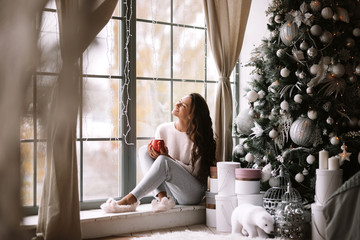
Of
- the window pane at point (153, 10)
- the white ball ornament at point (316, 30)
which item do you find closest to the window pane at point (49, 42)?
the white ball ornament at point (316, 30)

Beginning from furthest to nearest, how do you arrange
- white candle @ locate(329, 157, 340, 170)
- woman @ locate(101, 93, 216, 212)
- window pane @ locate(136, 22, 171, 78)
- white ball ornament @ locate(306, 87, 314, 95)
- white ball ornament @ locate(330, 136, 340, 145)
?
window pane @ locate(136, 22, 171, 78) < woman @ locate(101, 93, 216, 212) < white ball ornament @ locate(306, 87, 314, 95) < white ball ornament @ locate(330, 136, 340, 145) < white candle @ locate(329, 157, 340, 170)

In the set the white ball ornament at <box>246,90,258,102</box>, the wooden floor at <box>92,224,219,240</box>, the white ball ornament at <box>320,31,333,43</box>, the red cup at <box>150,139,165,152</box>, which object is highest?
the white ball ornament at <box>320,31,333,43</box>

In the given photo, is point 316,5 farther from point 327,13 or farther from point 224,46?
point 224,46

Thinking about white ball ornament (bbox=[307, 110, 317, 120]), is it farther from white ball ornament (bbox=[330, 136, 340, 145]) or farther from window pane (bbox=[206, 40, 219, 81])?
window pane (bbox=[206, 40, 219, 81])

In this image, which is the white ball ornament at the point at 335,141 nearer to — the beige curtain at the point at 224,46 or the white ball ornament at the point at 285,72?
the white ball ornament at the point at 285,72

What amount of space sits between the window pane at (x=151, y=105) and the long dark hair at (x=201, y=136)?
0.40 m

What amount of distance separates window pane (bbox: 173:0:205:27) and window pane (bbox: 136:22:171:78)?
0.19 m

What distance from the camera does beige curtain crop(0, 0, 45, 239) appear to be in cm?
26

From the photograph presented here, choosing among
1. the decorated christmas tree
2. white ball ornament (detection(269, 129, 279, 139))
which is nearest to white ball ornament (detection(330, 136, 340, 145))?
the decorated christmas tree

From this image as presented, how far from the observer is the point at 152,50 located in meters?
3.54

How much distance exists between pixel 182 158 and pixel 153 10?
1.39 metres

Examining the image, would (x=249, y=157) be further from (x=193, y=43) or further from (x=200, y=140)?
(x=193, y=43)

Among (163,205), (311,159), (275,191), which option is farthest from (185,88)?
(311,159)

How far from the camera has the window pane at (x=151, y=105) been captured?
3.49 metres
